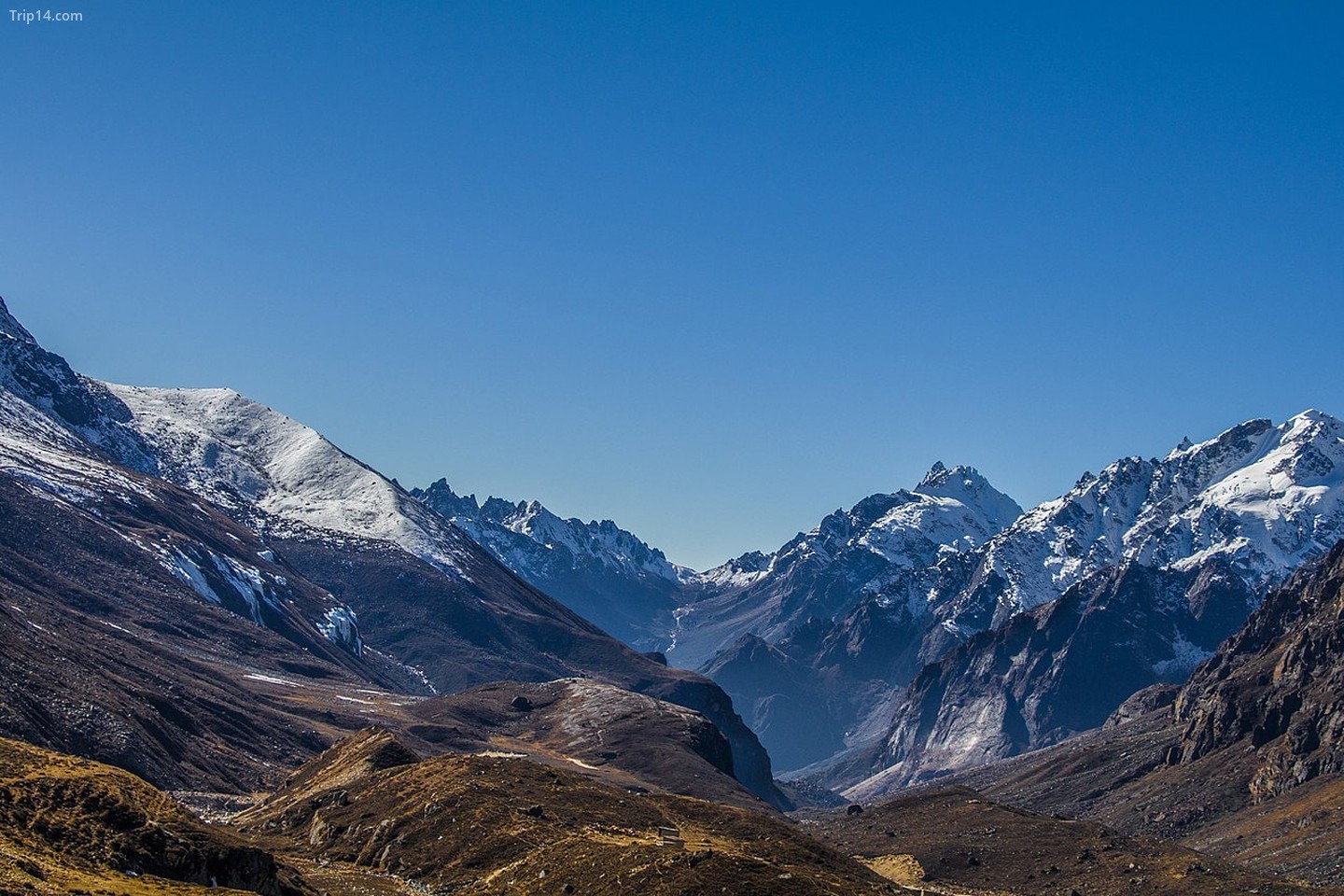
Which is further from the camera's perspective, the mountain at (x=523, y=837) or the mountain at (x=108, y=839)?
the mountain at (x=523, y=837)

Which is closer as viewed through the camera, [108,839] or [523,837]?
[108,839]

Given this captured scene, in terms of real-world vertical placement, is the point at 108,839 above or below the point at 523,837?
below

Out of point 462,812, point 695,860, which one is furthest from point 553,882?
point 462,812

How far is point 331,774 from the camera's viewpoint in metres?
170

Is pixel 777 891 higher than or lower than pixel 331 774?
higher

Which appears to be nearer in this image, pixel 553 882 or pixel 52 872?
pixel 52 872

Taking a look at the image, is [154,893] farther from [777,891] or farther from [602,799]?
[602,799]

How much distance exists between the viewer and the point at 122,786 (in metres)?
Answer: 102

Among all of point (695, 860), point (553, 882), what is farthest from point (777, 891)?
point (553, 882)

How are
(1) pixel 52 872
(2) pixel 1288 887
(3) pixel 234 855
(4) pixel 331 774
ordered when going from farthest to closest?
(2) pixel 1288 887 → (4) pixel 331 774 → (3) pixel 234 855 → (1) pixel 52 872

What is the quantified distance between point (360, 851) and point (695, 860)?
36.6m

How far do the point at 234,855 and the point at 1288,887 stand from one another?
14876cm

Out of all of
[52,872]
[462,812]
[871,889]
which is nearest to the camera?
[52,872]

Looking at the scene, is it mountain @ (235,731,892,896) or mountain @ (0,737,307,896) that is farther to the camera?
mountain @ (235,731,892,896)
